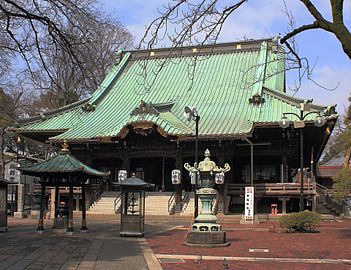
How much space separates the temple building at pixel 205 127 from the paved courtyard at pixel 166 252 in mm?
13076

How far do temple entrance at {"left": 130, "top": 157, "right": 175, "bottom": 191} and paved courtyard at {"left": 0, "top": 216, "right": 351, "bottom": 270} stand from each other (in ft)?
62.1

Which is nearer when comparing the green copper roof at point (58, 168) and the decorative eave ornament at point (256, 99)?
→ the green copper roof at point (58, 168)

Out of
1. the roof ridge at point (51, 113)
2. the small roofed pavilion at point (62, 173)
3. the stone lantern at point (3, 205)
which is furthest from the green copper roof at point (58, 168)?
the roof ridge at point (51, 113)

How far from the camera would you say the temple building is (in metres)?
33.1

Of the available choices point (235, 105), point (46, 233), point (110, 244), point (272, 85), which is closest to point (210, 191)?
point (110, 244)

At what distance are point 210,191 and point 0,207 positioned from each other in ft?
30.3

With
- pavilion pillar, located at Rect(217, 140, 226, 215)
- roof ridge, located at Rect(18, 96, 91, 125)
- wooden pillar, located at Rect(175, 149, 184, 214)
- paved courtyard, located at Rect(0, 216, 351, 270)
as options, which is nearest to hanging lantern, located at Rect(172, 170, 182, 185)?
wooden pillar, located at Rect(175, 149, 184, 214)

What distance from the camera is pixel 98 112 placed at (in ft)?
131

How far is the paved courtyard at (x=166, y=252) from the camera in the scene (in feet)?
38.9

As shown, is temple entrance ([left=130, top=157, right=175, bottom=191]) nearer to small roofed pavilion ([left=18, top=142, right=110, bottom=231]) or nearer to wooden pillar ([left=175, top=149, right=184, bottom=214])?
wooden pillar ([left=175, top=149, right=184, bottom=214])

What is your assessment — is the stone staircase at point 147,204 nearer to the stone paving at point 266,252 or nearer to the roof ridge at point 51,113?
the roof ridge at point 51,113

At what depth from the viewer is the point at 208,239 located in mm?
16250

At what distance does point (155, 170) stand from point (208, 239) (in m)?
23.7

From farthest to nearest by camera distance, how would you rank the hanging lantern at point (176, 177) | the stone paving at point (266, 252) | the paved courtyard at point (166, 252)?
the hanging lantern at point (176, 177), the stone paving at point (266, 252), the paved courtyard at point (166, 252)
